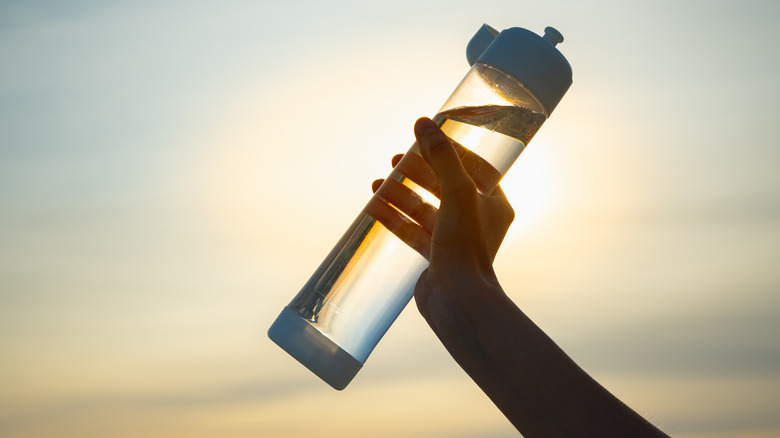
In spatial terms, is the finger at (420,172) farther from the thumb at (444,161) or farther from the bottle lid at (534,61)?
the bottle lid at (534,61)

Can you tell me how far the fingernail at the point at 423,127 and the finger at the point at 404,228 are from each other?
29 cm

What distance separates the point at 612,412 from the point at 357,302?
3.69 ft

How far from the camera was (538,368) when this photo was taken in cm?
151

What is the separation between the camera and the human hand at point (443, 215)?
72.8 inches

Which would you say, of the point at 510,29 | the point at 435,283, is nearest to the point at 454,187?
the point at 435,283

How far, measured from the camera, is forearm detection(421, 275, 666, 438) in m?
1.40

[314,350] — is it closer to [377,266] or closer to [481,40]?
[377,266]

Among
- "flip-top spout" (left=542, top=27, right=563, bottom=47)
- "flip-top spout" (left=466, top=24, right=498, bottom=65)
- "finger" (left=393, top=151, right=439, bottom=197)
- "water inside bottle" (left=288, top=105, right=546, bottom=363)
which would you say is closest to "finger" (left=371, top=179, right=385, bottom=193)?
"water inside bottle" (left=288, top=105, right=546, bottom=363)

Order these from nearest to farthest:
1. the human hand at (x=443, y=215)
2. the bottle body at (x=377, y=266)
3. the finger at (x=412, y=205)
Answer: the human hand at (x=443, y=215), the finger at (x=412, y=205), the bottle body at (x=377, y=266)

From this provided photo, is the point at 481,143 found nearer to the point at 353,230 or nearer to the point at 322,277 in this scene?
the point at 353,230

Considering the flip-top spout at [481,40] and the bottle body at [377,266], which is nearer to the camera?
the bottle body at [377,266]

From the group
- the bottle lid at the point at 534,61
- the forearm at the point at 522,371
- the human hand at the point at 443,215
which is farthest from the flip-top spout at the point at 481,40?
the forearm at the point at 522,371

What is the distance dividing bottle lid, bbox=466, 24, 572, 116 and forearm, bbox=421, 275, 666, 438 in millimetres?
775

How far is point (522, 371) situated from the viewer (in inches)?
60.4
